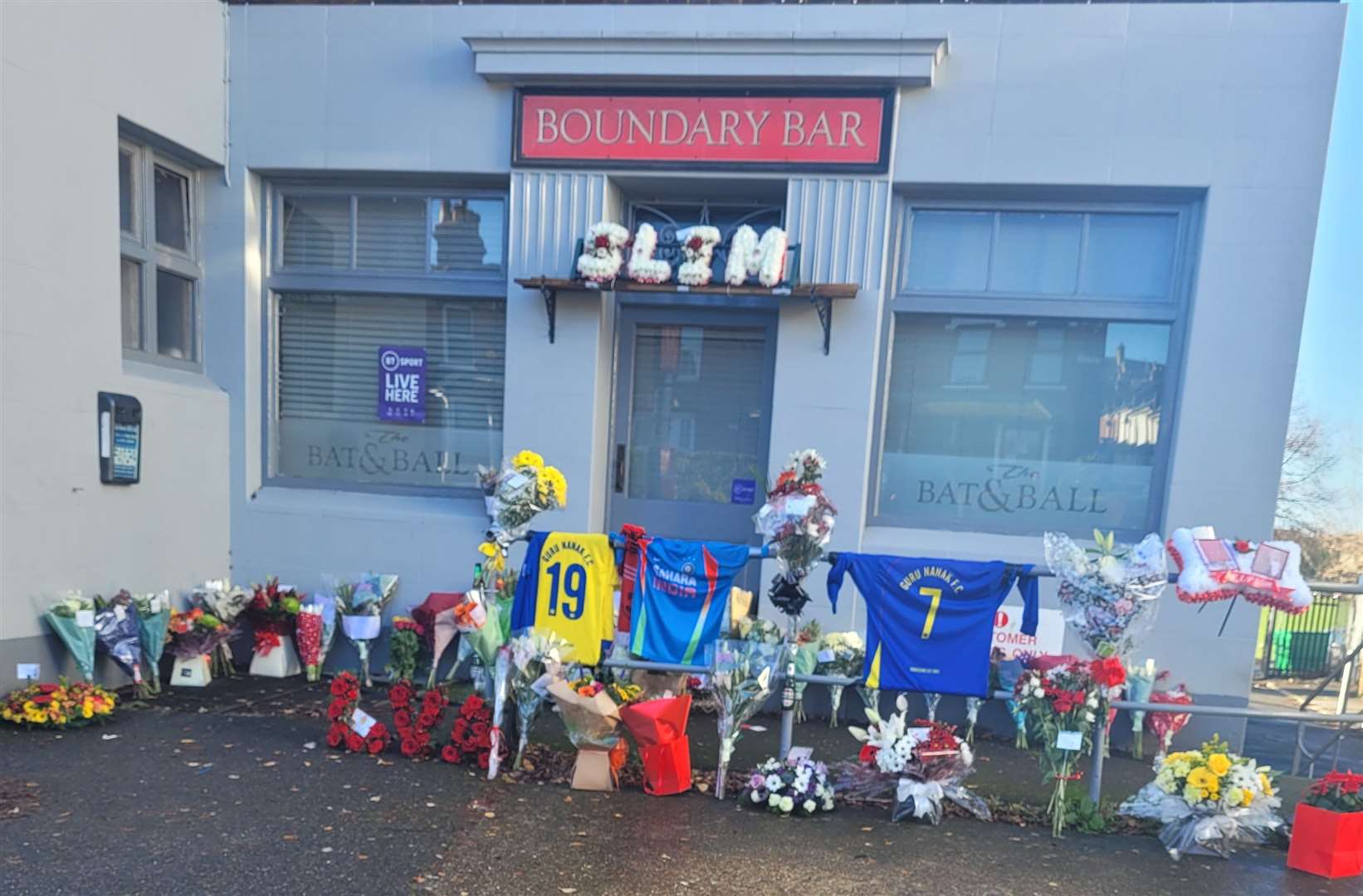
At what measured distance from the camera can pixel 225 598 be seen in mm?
5672

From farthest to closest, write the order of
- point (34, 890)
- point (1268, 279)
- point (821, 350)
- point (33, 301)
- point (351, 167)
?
point (351, 167), point (821, 350), point (1268, 279), point (33, 301), point (34, 890)

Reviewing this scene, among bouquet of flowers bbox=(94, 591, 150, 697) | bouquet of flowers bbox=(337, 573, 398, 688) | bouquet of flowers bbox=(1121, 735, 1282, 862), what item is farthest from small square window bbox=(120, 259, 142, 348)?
bouquet of flowers bbox=(1121, 735, 1282, 862)

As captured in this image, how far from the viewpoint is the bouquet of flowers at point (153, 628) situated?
17.1 feet

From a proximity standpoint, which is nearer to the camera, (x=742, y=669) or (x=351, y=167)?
(x=742, y=669)

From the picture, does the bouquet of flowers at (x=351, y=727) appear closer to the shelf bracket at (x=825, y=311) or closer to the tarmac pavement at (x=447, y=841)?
the tarmac pavement at (x=447, y=841)

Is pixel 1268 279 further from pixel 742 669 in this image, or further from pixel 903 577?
pixel 742 669

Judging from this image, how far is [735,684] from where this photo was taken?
4.05m

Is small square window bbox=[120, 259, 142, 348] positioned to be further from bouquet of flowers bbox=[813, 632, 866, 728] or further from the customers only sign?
bouquet of flowers bbox=[813, 632, 866, 728]

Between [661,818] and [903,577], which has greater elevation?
[903,577]

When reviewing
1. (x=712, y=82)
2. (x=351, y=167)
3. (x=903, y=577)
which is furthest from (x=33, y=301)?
(x=903, y=577)

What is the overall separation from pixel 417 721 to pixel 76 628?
7.67 ft

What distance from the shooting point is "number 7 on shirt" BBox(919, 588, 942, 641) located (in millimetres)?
4062

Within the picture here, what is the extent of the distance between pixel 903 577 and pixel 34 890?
12.7 feet

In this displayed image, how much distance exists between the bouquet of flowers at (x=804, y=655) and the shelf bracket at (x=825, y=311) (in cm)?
195
